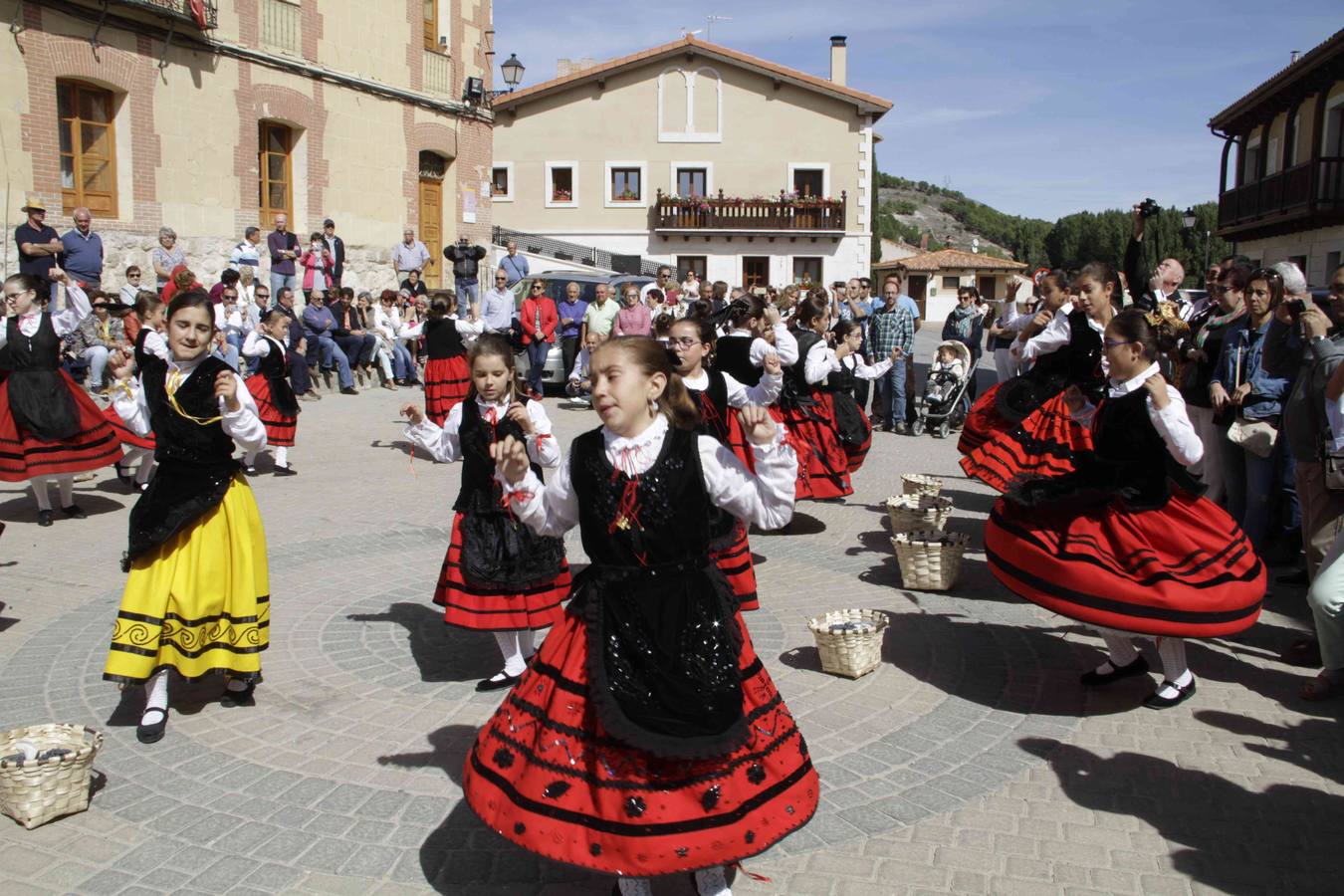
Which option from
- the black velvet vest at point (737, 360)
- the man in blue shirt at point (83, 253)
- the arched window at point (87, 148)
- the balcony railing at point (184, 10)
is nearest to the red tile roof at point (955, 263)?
the balcony railing at point (184, 10)

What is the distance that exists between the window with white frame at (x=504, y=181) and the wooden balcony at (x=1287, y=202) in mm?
24076

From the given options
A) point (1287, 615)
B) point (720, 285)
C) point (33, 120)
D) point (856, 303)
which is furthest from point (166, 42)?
point (1287, 615)

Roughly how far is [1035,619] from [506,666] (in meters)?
3.28

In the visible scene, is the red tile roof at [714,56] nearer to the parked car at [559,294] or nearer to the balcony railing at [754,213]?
the balcony railing at [754,213]

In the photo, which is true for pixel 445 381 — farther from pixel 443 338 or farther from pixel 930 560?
pixel 930 560

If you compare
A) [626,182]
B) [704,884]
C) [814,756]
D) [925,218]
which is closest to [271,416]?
[814,756]

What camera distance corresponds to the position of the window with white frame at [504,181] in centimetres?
4144

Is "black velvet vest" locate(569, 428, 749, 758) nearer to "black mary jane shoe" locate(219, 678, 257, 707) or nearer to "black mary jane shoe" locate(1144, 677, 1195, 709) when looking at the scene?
"black mary jane shoe" locate(219, 678, 257, 707)

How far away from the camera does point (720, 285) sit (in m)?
19.0

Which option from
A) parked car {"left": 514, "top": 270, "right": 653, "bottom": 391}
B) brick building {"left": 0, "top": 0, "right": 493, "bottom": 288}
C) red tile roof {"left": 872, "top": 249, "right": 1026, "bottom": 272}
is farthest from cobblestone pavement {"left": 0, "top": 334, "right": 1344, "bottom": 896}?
red tile roof {"left": 872, "top": 249, "right": 1026, "bottom": 272}

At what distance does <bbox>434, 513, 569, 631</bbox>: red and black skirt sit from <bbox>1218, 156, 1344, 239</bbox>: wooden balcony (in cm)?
2848

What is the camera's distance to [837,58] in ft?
140

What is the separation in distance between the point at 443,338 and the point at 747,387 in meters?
6.08

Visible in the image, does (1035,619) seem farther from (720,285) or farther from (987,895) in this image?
(720,285)
